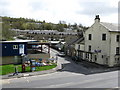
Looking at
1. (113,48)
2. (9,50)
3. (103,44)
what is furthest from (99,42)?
(9,50)

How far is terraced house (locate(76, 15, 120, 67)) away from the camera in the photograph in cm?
2981

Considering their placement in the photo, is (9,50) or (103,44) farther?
(103,44)

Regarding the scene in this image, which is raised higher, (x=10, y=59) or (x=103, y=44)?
(x=103, y=44)

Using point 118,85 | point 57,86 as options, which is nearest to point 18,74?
point 57,86

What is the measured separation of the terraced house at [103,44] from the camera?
97.8ft

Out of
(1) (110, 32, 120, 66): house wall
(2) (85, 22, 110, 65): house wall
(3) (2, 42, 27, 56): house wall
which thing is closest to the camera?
(3) (2, 42, 27, 56): house wall

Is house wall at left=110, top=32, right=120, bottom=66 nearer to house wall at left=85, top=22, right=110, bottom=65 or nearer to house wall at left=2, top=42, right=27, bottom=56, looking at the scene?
house wall at left=85, top=22, right=110, bottom=65

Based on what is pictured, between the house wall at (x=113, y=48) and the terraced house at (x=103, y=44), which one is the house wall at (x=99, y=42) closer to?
the terraced house at (x=103, y=44)

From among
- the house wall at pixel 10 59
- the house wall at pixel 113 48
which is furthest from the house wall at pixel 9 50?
the house wall at pixel 113 48

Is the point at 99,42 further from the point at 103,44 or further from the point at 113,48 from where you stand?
the point at 113,48

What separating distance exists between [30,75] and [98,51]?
17074mm

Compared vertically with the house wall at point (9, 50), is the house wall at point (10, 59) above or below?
below

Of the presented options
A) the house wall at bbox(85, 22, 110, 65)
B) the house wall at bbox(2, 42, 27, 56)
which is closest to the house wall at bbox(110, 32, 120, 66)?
the house wall at bbox(85, 22, 110, 65)

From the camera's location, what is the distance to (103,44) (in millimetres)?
31141
